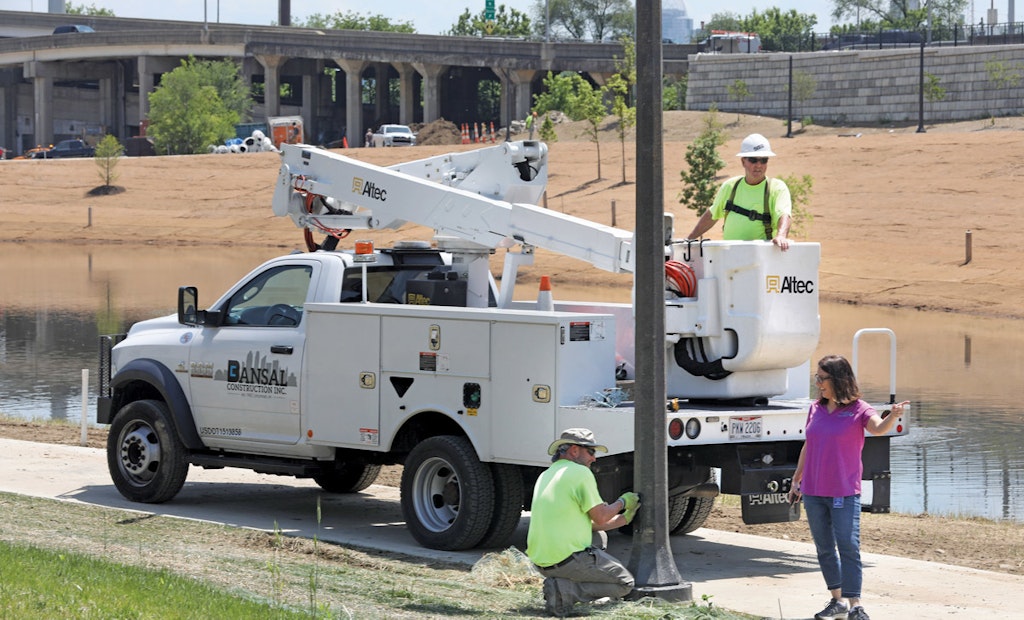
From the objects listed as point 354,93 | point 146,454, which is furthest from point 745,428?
point 354,93

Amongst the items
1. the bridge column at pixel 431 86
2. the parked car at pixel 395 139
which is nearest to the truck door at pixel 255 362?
the parked car at pixel 395 139

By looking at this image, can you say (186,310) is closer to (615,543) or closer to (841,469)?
(615,543)

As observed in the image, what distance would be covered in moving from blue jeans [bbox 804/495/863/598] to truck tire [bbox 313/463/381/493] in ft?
19.4

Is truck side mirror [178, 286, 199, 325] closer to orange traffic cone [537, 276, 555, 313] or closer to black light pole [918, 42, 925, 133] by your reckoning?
orange traffic cone [537, 276, 555, 313]

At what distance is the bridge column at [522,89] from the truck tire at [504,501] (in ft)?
313

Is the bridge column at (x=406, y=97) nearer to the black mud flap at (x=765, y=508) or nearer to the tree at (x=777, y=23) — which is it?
the tree at (x=777, y=23)

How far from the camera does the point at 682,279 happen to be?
11.1 meters

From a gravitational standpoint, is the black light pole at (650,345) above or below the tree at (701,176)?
below

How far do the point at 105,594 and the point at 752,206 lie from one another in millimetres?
5736

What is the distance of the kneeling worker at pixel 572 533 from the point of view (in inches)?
361

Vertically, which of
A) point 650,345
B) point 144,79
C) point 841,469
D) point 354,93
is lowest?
point 841,469

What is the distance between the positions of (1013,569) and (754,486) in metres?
2.16

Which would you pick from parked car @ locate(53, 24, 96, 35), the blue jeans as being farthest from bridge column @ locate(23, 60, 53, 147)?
the blue jeans

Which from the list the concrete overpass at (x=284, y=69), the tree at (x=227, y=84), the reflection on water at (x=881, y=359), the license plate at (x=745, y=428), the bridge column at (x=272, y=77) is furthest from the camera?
the bridge column at (x=272, y=77)
